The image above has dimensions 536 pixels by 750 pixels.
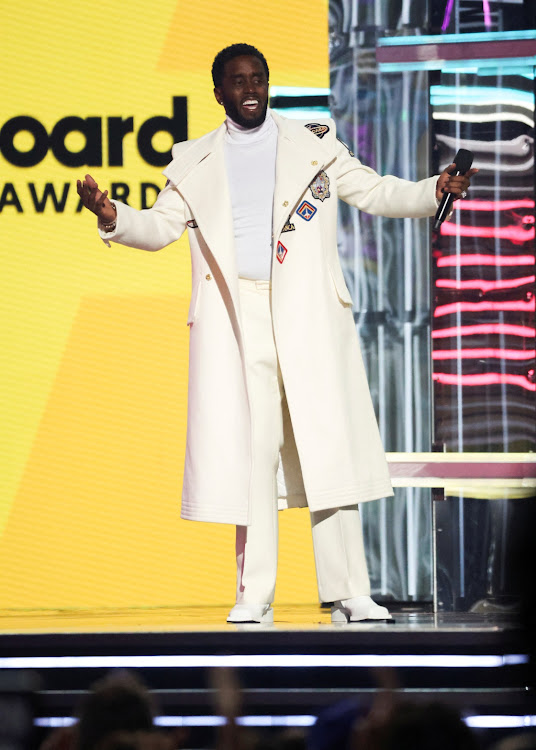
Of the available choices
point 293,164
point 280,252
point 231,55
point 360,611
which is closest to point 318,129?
point 293,164

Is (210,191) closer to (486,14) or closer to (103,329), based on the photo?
(103,329)

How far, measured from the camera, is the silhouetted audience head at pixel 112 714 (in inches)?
68.6

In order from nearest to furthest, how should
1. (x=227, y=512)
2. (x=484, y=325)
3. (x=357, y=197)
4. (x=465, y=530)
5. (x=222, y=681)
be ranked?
(x=222, y=681) < (x=227, y=512) < (x=357, y=197) < (x=465, y=530) < (x=484, y=325)

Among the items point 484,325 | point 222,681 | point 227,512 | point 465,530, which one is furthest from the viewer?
point 484,325

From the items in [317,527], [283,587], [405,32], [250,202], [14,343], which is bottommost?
[283,587]

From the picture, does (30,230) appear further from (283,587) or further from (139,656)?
(139,656)

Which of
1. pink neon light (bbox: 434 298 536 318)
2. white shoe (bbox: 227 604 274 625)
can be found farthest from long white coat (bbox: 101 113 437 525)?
pink neon light (bbox: 434 298 536 318)

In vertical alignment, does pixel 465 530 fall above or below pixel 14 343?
below

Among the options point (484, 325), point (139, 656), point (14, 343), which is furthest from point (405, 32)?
point (139, 656)

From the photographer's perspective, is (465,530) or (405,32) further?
(405,32)

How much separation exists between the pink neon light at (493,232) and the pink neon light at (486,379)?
522 mm

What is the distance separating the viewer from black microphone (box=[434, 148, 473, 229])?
333 cm

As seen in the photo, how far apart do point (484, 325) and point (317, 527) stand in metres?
1.62

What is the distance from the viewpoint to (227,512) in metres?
3.38
